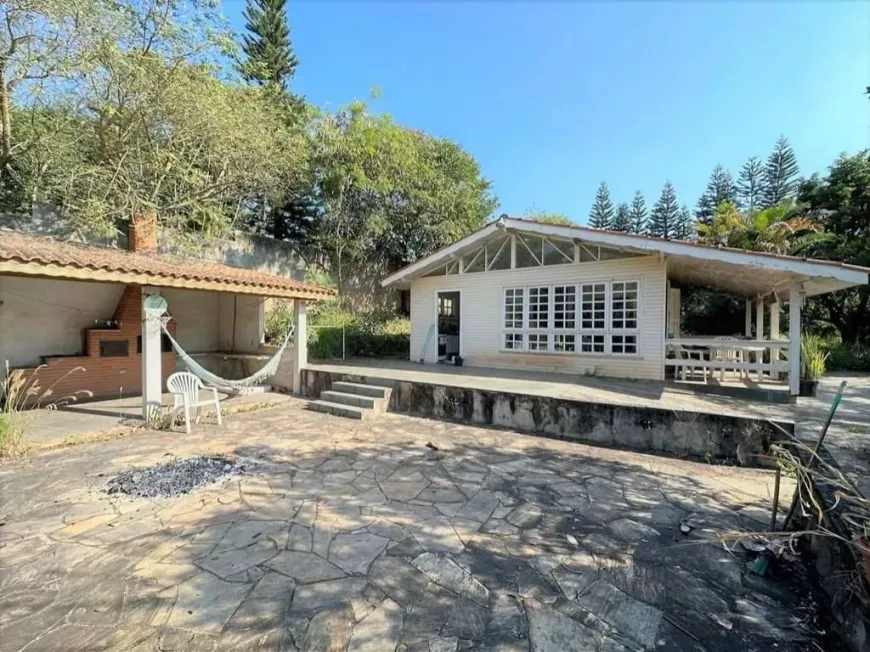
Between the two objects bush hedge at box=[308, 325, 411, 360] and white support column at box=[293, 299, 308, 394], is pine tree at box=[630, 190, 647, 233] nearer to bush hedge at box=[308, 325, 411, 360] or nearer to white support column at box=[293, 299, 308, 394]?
bush hedge at box=[308, 325, 411, 360]

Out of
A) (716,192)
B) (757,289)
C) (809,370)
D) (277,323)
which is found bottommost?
(809,370)

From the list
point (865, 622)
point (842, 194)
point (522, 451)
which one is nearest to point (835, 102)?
point (522, 451)

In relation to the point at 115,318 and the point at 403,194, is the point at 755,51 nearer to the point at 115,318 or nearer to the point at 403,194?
the point at 403,194

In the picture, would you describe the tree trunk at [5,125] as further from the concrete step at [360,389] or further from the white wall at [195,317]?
the concrete step at [360,389]

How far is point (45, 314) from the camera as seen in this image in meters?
7.97

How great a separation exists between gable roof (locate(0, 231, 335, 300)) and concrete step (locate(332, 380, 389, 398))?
201 centimetres

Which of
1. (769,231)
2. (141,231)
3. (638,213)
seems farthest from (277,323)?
Answer: (638,213)

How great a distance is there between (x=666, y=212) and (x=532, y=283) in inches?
1097

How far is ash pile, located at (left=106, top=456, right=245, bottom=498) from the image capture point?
402 cm

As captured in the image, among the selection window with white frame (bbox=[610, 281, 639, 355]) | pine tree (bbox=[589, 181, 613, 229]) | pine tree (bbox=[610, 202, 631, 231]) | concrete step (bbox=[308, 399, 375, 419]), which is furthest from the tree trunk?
pine tree (bbox=[610, 202, 631, 231])

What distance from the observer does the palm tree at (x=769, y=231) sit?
14.1 meters

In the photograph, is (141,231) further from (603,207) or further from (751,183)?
(751,183)

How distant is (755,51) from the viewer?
6.45 meters

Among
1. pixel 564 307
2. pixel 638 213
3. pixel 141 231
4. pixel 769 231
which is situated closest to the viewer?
pixel 141 231
